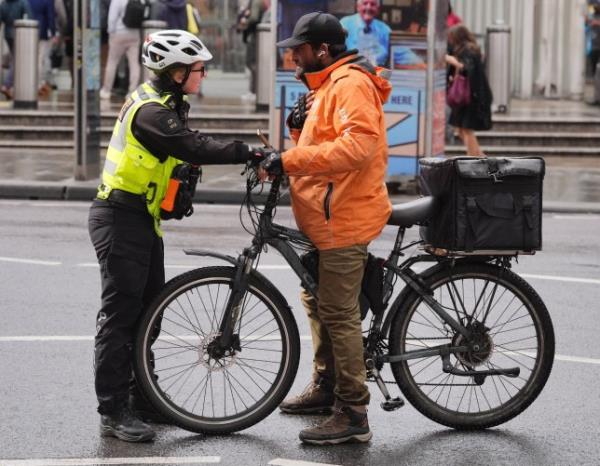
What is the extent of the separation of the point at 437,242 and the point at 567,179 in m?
10.5

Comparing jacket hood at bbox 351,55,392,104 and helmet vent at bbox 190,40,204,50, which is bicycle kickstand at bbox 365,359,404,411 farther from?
helmet vent at bbox 190,40,204,50

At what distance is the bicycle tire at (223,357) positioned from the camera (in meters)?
5.90

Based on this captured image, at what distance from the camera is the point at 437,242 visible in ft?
19.8

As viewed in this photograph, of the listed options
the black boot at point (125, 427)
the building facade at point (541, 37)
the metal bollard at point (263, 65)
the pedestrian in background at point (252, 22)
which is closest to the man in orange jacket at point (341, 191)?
the black boot at point (125, 427)

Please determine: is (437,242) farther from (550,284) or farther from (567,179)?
(567,179)

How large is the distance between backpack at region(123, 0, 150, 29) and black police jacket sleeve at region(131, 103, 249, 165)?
14.5 meters

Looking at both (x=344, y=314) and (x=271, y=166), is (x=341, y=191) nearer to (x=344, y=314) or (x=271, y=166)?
(x=271, y=166)

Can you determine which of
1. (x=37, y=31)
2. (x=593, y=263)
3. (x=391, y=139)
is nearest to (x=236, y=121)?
(x=37, y=31)

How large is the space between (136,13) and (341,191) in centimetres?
1475

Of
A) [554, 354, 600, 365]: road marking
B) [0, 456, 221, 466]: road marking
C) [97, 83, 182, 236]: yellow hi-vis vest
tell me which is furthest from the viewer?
[554, 354, 600, 365]: road marking

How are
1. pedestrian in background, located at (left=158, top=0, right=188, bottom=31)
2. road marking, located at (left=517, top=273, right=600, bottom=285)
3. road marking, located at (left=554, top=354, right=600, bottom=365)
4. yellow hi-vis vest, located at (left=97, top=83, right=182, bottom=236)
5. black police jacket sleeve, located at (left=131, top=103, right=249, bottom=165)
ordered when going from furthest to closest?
pedestrian in background, located at (left=158, top=0, right=188, bottom=31) < road marking, located at (left=517, top=273, right=600, bottom=285) < road marking, located at (left=554, top=354, right=600, bottom=365) < yellow hi-vis vest, located at (left=97, top=83, right=182, bottom=236) < black police jacket sleeve, located at (left=131, top=103, right=249, bottom=165)

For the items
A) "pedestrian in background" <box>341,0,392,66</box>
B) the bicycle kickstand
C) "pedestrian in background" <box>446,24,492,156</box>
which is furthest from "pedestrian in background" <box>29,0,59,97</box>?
the bicycle kickstand

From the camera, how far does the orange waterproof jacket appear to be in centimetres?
564

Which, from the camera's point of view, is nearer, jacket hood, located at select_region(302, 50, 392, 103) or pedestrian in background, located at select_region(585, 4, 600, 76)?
jacket hood, located at select_region(302, 50, 392, 103)
